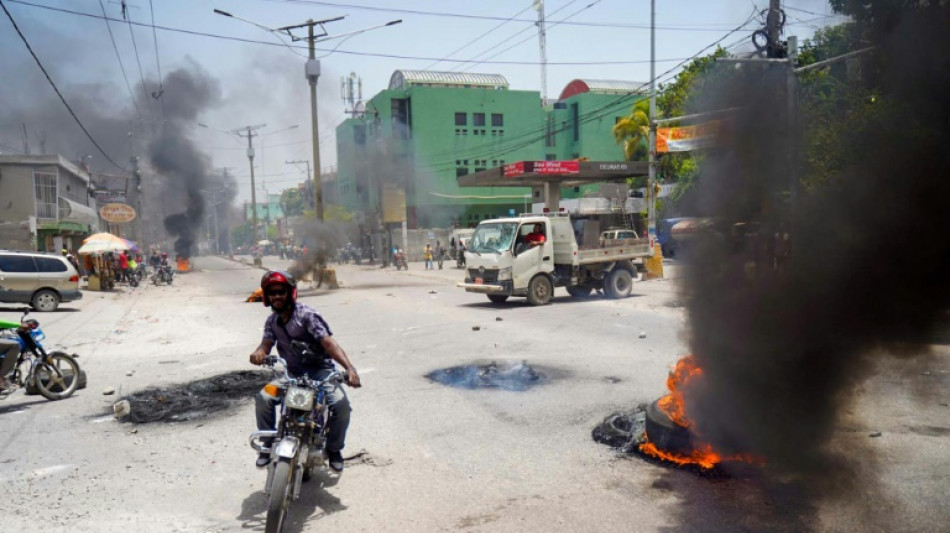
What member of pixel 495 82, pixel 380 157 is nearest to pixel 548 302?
pixel 380 157

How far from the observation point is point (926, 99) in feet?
14.1

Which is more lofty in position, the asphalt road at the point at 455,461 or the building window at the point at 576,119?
the building window at the point at 576,119

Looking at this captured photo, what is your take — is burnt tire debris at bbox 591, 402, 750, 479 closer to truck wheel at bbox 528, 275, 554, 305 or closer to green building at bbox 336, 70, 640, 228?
truck wheel at bbox 528, 275, 554, 305

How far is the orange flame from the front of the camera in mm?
4797

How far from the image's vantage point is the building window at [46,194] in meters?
32.9

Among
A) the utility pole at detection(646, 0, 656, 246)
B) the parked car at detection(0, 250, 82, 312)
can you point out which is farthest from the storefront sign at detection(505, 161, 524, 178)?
the parked car at detection(0, 250, 82, 312)

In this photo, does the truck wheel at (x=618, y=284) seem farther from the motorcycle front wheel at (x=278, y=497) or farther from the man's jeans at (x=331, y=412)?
the motorcycle front wheel at (x=278, y=497)

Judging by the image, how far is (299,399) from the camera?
402 cm

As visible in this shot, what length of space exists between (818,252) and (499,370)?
15.3 feet

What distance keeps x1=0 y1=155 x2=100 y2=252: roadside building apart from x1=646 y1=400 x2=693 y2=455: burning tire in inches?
1219

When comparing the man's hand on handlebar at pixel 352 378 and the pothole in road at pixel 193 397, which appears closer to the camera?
the man's hand on handlebar at pixel 352 378

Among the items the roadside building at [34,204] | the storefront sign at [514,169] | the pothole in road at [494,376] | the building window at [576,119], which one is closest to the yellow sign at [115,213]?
the roadside building at [34,204]

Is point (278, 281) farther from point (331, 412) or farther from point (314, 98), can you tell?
point (314, 98)

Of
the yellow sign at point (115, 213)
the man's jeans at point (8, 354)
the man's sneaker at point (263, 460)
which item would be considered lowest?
the man's sneaker at point (263, 460)
